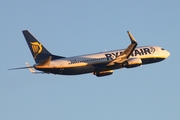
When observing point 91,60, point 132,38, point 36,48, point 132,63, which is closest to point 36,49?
point 36,48

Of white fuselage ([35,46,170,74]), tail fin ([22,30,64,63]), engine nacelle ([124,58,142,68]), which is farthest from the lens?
engine nacelle ([124,58,142,68])

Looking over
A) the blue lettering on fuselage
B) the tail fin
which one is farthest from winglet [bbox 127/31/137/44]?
the tail fin

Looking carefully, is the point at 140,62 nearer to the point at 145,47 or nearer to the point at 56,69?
the point at 145,47

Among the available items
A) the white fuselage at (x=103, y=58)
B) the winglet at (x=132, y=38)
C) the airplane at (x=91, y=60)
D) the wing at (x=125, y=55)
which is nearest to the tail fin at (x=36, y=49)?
the airplane at (x=91, y=60)

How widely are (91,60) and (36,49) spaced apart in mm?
10860

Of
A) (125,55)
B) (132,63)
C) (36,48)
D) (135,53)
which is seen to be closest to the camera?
(36,48)

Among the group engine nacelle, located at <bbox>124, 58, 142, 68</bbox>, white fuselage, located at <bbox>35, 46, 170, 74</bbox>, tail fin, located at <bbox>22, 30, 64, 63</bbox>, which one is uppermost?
tail fin, located at <bbox>22, 30, 64, 63</bbox>

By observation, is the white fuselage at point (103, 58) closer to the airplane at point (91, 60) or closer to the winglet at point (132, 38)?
the airplane at point (91, 60)

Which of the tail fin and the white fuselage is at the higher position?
the tail fin

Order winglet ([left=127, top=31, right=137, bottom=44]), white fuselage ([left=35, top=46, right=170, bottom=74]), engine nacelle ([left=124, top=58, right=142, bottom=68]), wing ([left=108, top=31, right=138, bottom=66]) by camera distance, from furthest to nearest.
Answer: engine nacelle ([left=124, top=58, right=142, bottom=68]) → wing ([left=108, top=31, right=138, bottom=66]) → white fuselage ([left=35, top=46, right=170, bottom=74]) → winglet ([left=127, top=31, right=137, bottom=44])

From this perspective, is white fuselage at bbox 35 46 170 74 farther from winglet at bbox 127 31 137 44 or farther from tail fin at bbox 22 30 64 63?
winglet at bbox 127 31 137 44

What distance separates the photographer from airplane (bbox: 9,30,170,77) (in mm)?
92500

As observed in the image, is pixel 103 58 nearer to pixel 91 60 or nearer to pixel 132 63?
pixel 91 60

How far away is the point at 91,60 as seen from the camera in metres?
95.7
